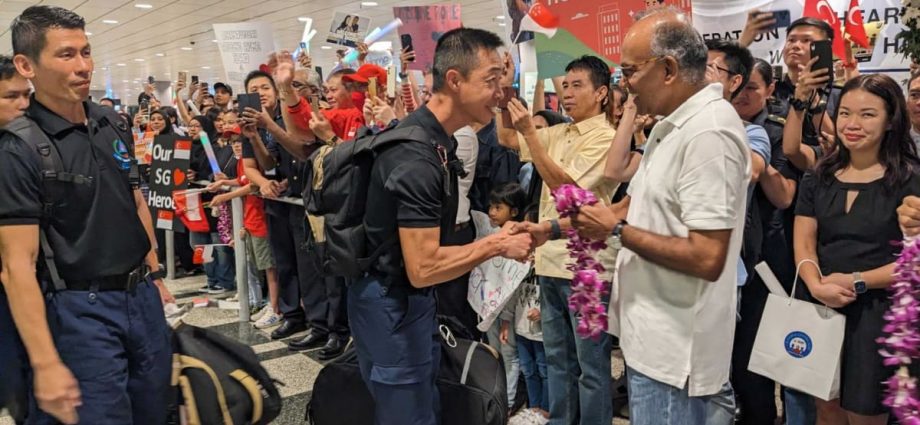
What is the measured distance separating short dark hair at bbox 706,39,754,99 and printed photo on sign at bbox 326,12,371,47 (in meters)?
3.36

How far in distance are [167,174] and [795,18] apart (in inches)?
189

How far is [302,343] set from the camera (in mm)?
4656

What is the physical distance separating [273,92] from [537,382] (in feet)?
9.61

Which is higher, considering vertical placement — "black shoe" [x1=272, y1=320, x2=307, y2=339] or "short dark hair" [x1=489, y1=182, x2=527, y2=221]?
"short dark hair" [x1=489, y1=182, x2=527, y2=221]

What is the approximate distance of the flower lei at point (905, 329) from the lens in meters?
2.07

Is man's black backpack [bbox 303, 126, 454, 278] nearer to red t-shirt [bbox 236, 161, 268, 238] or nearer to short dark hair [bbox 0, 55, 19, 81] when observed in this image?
short dark hair [bbox 0, 55, 19, 81]

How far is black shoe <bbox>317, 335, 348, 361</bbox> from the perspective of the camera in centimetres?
444

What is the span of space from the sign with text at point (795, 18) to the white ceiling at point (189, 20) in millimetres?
8339

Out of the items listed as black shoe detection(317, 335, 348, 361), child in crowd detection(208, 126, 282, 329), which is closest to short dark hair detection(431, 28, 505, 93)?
black shoe detection(317, 335, 348, 361)

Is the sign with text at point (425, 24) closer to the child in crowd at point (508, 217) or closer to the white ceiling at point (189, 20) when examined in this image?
the child in crowd at point (508, 217)

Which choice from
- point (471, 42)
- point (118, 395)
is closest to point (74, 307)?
point (118, 395)

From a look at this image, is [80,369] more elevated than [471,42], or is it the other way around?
[471,42]

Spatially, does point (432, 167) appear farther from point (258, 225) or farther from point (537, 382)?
point (258, 225)

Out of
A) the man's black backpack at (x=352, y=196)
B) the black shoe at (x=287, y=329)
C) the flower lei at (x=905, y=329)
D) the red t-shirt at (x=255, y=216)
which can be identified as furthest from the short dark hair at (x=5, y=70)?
the flower lei at (x=905, y=329)
